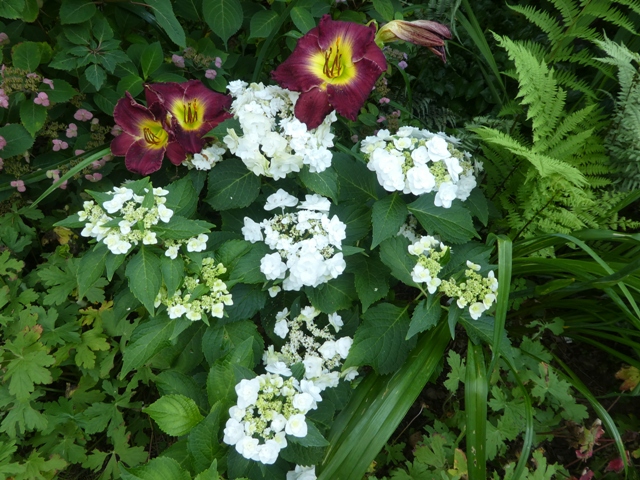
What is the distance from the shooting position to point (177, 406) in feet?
3.75

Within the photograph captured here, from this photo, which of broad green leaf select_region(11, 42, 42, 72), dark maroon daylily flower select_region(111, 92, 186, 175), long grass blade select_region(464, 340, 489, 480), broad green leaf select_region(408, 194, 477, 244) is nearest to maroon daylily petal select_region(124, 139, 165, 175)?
dark maroon daylily flower select_region(111, 92, 186, 175)

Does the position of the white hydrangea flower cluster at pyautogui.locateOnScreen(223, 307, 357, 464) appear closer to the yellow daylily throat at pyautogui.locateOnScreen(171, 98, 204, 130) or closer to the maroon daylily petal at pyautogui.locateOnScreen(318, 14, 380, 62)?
the yellow daylily throat at pyautogui.locateOnScreen(171, 98, 204, 130)

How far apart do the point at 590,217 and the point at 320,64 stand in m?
1.04

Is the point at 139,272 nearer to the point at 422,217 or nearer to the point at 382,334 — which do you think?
the point at 382,334

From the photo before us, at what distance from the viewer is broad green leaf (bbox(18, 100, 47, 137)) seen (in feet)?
4.76

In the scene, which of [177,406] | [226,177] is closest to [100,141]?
[226,177]

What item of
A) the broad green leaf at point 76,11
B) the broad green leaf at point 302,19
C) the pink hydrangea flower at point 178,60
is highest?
the broad green leaf at point 302,19

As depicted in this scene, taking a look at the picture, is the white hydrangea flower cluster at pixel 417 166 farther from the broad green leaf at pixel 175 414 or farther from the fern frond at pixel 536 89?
the broad green leaf at pixel 175 414

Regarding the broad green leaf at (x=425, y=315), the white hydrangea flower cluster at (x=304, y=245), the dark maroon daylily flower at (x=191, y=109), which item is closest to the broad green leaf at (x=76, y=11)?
the dark maroon daylily flower at (x=191, y=109)

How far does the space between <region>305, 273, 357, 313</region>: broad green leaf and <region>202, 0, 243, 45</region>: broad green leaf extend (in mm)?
806

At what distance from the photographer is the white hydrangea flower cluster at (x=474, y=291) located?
1.18 meters

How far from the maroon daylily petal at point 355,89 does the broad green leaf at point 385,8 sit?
30 centimetres

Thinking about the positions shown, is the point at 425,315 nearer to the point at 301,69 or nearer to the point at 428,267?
the point at 428,267

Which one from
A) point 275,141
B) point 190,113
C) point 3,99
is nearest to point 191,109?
point 190,113
